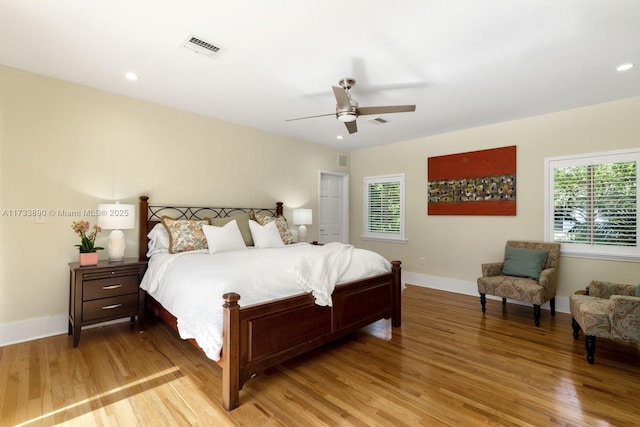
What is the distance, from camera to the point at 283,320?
2.50 meters

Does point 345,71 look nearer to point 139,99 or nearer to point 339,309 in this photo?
point 339,309

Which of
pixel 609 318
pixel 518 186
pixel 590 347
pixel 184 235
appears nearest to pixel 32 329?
pixel 184 235

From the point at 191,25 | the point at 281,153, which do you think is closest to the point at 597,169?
the point at 281,153

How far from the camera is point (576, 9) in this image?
214 centimetres

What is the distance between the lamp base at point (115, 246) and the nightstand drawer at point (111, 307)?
450 millimetres

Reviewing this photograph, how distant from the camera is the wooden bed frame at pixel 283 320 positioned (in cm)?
215

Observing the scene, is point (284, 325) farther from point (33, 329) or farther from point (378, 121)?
point (378, 121)

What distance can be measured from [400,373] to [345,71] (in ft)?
8.99

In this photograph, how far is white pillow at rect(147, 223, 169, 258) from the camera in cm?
371

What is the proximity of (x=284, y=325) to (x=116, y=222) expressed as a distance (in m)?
2.19

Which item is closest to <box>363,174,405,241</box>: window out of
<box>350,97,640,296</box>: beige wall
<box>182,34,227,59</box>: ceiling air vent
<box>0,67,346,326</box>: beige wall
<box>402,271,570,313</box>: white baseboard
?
<box>350,97,640,296</box>: beige wall

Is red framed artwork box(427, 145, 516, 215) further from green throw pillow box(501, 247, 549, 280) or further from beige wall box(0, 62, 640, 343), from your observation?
green throw pillow box(501, 247, 549, 280)

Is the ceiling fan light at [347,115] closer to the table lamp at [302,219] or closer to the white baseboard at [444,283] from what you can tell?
the table lamp at [302,219]

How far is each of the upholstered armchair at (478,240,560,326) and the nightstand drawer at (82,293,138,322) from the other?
13.8ft
